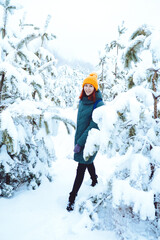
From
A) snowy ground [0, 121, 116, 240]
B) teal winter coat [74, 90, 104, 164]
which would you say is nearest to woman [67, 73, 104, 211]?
teal winter coat [74, 90, 104, 164]

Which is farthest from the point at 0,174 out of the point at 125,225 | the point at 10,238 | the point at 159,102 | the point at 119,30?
the point at 119,30

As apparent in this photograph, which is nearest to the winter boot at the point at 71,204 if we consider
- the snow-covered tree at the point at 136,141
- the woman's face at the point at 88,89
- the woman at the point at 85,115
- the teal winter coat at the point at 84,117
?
the woman at the point at 85,115

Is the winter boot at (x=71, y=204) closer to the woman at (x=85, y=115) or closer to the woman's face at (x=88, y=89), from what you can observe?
the woman at (x=85, y=115)

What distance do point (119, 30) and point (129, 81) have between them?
7.18 meters

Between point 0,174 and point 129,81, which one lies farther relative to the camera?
point 0,174

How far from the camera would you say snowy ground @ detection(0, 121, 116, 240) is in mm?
2307

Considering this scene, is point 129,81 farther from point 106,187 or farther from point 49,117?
point 106,187

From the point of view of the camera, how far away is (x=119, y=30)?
835 centimetres

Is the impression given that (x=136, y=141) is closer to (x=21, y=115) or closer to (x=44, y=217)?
(x=21, y=115)

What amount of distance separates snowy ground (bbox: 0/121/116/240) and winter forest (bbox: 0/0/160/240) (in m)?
0.01

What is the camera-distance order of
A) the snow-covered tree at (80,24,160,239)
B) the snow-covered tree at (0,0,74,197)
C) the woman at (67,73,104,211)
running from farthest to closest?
the woman at (67,73,104,211) < the snow-covered tree at (0,0,74,197) < the snow-covered tree at (80,24,160,239)

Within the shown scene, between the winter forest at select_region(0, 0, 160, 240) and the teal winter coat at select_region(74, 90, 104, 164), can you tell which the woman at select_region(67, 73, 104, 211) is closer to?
the teal winter coat at select_region(74, 90, 104, 164)

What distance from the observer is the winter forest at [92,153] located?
5.62 feet

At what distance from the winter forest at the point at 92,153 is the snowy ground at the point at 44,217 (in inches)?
0.5
